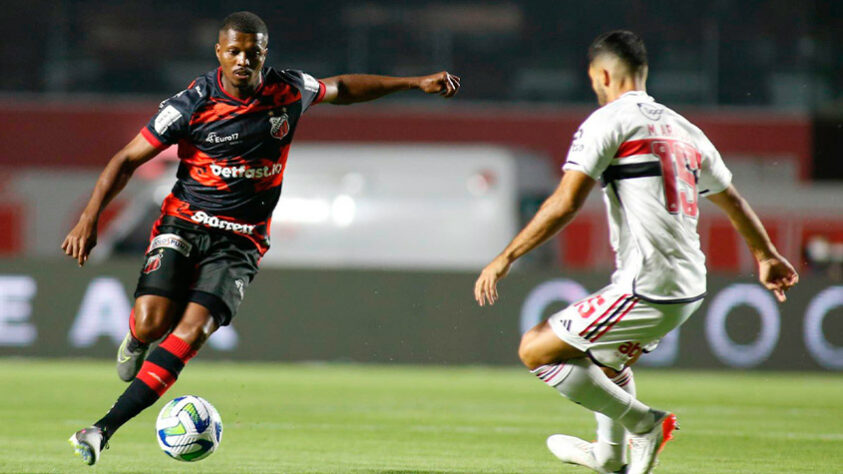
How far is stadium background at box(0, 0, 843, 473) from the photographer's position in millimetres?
8141

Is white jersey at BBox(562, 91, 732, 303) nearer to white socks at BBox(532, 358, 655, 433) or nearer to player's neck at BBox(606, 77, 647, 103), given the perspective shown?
player's neck at BBox(606, 77, 647, 103)

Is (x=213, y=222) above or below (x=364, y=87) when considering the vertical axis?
below

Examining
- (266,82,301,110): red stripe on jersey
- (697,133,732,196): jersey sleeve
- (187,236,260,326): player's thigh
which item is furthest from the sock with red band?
(697,133,732,196): jersey sleeve

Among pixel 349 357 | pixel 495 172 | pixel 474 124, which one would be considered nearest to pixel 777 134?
pixel 474 124

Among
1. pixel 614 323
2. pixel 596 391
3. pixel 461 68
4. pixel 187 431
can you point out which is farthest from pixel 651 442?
pixel 461 68

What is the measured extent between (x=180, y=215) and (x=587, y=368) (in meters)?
2.24

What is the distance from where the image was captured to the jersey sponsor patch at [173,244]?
6.02 meters

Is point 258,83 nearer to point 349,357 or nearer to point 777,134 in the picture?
point 349,357

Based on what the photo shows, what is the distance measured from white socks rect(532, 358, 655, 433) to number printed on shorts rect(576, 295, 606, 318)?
0.23 meters

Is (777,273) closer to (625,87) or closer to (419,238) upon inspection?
(625,87)

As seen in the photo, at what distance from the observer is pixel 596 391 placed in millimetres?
5188

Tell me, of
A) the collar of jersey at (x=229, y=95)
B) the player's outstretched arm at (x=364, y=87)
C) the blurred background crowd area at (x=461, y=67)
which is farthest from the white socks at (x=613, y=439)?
the blurred background crowd area at (x=461, y=67)

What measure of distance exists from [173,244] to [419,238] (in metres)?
11.0

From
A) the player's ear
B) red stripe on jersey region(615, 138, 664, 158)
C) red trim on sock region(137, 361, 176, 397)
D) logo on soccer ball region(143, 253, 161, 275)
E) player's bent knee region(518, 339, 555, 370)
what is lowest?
red trim on sock region(137, 361, 176, 397)
